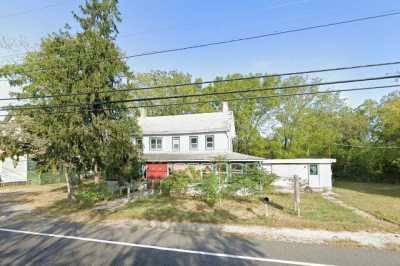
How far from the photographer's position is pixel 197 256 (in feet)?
21.1

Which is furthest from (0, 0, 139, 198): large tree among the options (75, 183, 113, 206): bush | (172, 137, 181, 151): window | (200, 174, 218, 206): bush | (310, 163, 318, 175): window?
(310, 163, 318, 175): window

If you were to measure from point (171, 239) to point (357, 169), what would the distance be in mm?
32781

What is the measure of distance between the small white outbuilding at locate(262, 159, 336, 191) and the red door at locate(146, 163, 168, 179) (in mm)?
9471

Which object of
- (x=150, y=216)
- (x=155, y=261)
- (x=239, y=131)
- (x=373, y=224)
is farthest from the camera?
(x=239, y=131)

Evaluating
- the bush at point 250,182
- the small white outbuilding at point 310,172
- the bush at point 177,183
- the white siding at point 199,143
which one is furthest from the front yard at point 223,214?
the small white outbuilding at point 310,172

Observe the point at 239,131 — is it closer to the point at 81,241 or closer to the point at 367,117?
the point at 367,117

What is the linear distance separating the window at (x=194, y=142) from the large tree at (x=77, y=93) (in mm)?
8780

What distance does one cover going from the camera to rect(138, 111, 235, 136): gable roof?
23614 millimetres

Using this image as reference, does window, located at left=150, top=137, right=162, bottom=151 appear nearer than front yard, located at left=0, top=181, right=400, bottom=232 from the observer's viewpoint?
No

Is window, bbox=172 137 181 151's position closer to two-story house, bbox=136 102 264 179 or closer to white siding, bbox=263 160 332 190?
two-story house, bbox=136 102 264 179

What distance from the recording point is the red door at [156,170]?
21766 millimetres

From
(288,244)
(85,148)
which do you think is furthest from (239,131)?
(288,244)

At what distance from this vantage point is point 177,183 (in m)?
15.9

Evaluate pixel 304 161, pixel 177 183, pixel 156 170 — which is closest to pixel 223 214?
pixel 177 183
